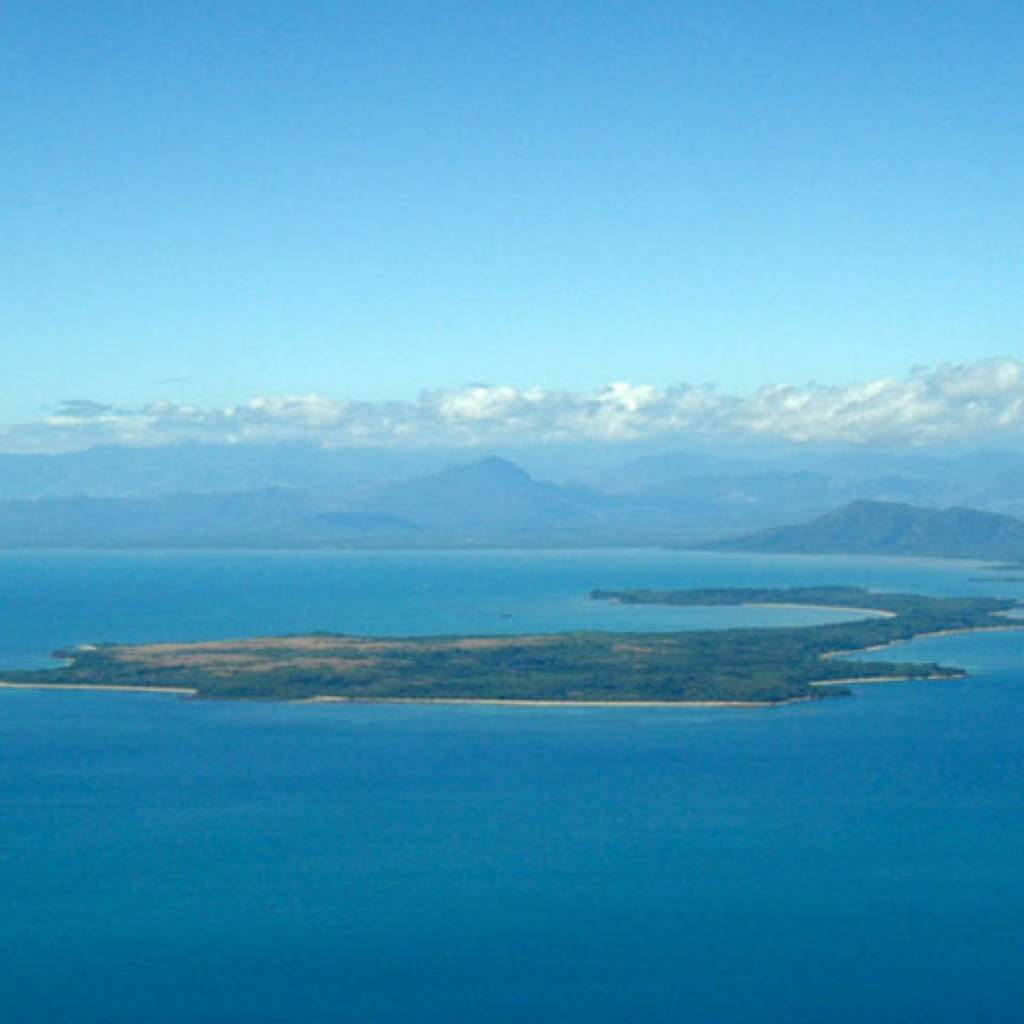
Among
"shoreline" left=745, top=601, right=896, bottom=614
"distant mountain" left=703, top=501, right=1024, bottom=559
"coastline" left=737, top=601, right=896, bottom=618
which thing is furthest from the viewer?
"distant mountain" left=703, top=501, right=1024, bottom=559

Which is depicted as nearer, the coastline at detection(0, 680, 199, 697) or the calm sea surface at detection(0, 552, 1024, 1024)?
the calm sea surface at detection(0, 552, 1024, 1024)

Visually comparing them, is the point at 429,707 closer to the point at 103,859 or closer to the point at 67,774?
the point at 67,774

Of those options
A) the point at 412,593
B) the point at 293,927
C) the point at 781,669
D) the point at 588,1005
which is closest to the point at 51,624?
the point at 412,593

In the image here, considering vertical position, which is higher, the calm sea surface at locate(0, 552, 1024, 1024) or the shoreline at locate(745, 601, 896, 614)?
the shoreline at locate(745, 601, 896, 614)

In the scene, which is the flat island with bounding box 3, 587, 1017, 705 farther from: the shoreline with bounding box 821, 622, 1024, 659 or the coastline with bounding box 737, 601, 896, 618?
the coastline with bounding box 737, 601, 896, 618

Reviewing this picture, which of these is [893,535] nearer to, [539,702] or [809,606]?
[809,606]

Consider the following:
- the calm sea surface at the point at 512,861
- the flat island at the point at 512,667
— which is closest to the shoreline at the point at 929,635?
the flat island at the point at 512,667

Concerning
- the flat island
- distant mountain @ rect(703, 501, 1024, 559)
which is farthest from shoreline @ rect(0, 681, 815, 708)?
distant mountain @ rect(703, 501, 1024, 559)

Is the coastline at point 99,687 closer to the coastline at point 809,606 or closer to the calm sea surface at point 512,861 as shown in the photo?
the calm sea surface at point 512,861
